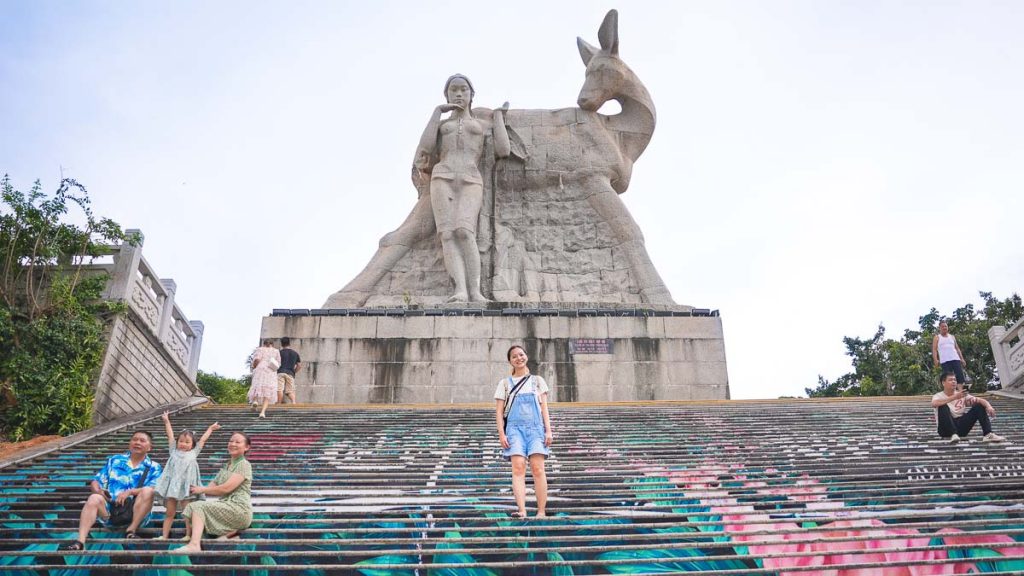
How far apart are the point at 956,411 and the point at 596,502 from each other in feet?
13.1

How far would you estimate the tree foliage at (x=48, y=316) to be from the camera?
8656mm

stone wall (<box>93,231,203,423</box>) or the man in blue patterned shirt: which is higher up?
stone wall (<box>93,231,203,423</box>)

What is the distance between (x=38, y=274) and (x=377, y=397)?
14.7 feet

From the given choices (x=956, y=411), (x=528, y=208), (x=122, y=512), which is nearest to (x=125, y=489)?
(x=122, y=512)

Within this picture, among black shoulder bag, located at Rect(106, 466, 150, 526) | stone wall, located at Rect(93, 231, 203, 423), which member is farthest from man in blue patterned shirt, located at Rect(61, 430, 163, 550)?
stone wall, located at Rect(93, 231, 203, 423)

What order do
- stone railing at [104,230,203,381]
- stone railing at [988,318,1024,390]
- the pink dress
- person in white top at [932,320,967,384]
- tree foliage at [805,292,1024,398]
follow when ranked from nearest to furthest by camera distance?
person in white top at [932,320,967,384] → the pink dress → stone railing at [104,230,203,381] → stone railing at [988,318,1024,390] → tree foliage at [805,292,1024,398]

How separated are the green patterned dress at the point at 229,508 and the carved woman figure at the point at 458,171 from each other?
766cm

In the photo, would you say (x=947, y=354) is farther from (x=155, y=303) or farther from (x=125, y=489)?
(x=155, y=303)

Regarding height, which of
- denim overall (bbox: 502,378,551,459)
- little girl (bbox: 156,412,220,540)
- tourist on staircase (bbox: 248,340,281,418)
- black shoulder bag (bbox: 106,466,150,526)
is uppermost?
tourist on staircase (bbox: 248,340,281,418)

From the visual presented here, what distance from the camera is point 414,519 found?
499cm

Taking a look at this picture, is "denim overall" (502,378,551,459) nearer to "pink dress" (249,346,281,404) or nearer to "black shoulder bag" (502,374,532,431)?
"black shoulder bag" (502,374,532,431)

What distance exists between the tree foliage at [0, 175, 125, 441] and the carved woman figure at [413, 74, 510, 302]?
188 inches

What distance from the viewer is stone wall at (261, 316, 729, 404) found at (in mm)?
11406

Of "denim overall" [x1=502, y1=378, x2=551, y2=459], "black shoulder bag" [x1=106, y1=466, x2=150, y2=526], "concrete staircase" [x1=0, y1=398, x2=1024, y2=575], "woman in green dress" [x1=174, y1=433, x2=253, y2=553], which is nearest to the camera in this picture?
"concrete staircase" [x1=0, y1=398, x2=1024, y2=575]
